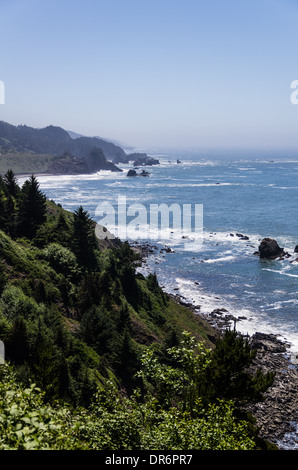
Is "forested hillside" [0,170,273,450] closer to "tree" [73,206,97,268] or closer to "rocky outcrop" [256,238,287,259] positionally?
"tree" [73,206,97,268]

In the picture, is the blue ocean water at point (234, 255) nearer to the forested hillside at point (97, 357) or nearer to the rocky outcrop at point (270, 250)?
the rocky outcrop at point (270, 250)

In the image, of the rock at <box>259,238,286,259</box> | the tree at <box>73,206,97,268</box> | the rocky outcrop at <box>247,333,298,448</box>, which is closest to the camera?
the rocky outcrop at <box>247,333,298,448</box>

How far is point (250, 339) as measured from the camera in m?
47.2

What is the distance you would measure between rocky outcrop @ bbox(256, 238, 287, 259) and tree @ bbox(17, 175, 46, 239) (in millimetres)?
49074

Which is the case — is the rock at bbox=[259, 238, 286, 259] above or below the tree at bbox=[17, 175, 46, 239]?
below

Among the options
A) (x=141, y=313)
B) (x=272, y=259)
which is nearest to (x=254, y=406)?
(x=141, y=313)

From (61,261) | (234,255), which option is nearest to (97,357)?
(61,261)

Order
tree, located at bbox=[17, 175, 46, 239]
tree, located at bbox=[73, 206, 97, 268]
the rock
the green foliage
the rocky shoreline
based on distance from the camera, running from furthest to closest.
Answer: the rock < tree, located at bbox=[17, 175, 46, 239] < tree, located at bbox=[73, 206, 97, 268] < the green foliage < the rocky shoreline

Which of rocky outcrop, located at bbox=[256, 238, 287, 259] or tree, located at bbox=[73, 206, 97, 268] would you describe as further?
rocky outcrop, located at bbox=[256, 238, 287, 259]

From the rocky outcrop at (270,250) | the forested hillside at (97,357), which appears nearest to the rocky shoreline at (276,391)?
the forested hillside at (97,357)

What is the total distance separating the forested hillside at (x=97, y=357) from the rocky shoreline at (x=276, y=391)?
202cm

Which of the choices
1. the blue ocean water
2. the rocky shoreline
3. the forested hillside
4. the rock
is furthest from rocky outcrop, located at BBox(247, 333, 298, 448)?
the rock

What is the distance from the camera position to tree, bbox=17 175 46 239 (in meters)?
49.5

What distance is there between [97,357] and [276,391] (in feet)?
66.5
